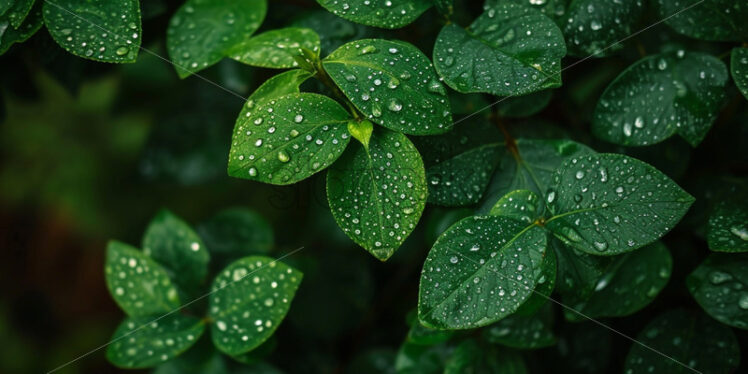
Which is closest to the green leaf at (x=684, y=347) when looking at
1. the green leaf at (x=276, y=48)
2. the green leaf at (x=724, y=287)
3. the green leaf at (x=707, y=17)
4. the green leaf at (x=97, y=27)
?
the green leaf at (x=724, y=287)

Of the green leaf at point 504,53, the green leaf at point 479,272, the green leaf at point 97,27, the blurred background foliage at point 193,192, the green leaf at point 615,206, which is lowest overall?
the blurred background foliage at point 193,192

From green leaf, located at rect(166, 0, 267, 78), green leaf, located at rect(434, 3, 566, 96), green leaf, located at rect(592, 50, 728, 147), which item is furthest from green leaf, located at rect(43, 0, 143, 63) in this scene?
green leaf, located at rect(592, 50, 728, 147)

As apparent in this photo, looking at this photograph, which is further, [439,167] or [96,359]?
[96,359]

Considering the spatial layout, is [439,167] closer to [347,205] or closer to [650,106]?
[347,205]

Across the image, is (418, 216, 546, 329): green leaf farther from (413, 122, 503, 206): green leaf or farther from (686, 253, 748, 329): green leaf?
(686, 253, 748, 329): green leaf

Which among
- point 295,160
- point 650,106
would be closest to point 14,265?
point 295,160

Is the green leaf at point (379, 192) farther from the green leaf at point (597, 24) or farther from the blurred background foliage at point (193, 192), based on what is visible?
the green leaf at point (597, 24)
